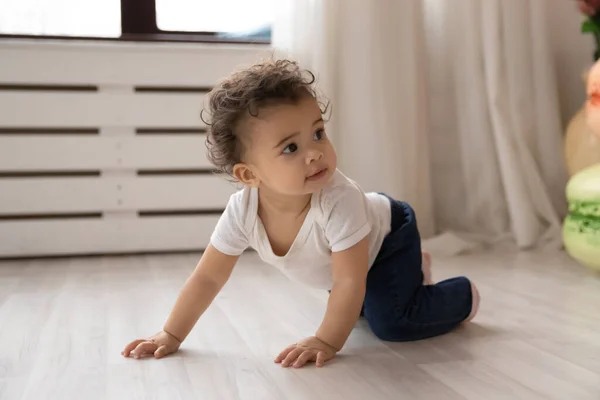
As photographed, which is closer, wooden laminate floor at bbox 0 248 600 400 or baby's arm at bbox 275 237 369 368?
wooden laminate floor at bbox 0 248 600 400

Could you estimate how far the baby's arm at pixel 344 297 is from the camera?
1.10 m

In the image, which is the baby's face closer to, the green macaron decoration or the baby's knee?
the baby's knee

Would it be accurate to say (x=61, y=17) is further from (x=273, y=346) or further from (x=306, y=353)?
(x=306, y=353)

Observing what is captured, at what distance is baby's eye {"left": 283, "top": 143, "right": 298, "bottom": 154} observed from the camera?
3.53ft

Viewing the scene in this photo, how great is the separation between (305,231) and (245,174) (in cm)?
13

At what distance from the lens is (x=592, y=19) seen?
1.97 metres

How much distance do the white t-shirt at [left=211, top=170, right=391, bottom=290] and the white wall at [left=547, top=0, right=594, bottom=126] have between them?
1.36 m

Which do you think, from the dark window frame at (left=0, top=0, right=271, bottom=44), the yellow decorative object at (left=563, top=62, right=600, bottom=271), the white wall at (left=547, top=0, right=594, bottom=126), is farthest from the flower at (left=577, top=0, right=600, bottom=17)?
the dark window frame at (left=0, top=0, right=271, bottom=44)

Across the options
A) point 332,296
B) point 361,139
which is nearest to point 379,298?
point 332,296

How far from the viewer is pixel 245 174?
3.74ft

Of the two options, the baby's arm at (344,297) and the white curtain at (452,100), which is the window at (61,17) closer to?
the white curtain at (452,100)

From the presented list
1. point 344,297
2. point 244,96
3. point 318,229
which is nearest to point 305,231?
point 318,229

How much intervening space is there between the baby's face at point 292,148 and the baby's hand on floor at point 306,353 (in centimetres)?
23

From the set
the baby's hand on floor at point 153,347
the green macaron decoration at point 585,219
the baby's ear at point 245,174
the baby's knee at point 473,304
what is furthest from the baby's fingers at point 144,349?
the green macaron decoration at point 585,219
